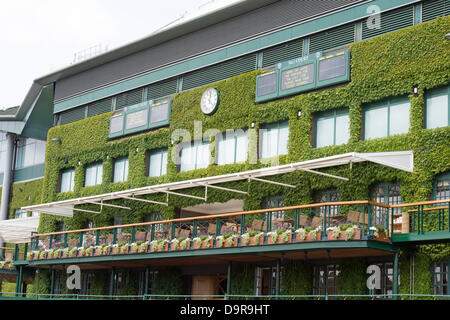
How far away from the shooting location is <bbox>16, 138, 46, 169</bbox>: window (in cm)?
4597

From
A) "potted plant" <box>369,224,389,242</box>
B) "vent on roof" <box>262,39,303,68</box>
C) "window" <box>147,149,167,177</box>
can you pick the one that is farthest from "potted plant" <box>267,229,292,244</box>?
"window" <box>147,149,167,177</box>

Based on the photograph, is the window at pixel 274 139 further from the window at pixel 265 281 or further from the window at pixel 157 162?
the window at pixel 157 162

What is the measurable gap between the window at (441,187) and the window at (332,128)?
411cm

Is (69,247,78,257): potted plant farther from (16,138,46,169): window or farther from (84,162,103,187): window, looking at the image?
(16,138,46,169): window

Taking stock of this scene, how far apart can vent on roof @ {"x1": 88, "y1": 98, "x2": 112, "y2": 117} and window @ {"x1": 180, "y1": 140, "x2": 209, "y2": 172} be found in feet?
21.9

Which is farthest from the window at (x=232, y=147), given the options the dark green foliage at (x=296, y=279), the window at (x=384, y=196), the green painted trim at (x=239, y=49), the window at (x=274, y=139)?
the window at (x=384, y=196)

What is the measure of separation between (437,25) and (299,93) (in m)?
6.14

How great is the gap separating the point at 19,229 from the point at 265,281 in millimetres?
18101

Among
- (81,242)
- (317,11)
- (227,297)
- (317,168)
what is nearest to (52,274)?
(81,242)

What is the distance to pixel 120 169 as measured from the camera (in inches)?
1415

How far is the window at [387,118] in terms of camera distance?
81.9ft

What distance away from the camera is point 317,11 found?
93.4 ft

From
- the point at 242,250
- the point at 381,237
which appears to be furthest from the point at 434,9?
the point at 242,250
